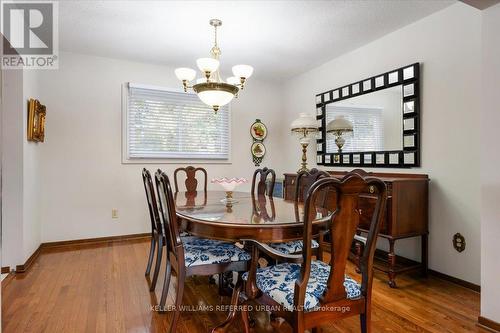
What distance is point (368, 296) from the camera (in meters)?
1.51

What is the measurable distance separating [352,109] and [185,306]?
2.82 m

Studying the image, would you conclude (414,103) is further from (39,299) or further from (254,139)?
(39,299)

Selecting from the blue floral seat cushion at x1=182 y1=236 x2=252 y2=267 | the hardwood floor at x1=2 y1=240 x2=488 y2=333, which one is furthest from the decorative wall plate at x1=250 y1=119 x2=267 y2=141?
the blue floral seat cushion at x1=182 y1=236 x2=252 y2=267

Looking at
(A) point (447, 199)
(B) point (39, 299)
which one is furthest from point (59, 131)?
(A) point (447, 199)

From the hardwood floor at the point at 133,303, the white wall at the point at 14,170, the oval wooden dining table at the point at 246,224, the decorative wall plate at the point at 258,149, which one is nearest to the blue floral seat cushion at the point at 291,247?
the oval wooden dining table at the point at 246,224

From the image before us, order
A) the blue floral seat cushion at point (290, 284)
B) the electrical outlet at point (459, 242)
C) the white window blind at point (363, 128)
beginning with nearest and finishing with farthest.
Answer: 1. the blue floral seat cushion at point (290, 284)
2. the electrical outlet at point (459, 242)
3. the white window blind at point (363, 128)

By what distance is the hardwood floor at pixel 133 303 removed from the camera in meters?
1.94

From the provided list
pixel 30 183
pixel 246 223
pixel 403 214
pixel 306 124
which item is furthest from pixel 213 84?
pixel 30 183

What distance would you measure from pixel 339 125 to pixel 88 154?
3.23 metres

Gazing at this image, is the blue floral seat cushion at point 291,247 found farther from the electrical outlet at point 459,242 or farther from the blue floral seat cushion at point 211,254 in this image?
the electrical outlet at point 459,242

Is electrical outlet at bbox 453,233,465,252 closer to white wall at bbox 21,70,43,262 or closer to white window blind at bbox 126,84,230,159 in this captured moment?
white window blind at bbox 126,84,230,159

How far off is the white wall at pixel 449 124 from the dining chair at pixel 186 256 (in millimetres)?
1917

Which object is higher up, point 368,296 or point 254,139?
point 254,139

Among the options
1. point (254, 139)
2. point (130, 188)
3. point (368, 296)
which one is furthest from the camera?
point (254, 139)
